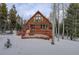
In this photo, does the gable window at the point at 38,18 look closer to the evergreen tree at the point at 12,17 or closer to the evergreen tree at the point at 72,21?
the evergreen tree at the point at 12,17

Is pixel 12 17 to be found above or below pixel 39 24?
above

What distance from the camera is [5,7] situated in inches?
344

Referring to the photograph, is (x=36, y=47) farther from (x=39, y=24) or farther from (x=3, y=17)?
(x=3, y=17)

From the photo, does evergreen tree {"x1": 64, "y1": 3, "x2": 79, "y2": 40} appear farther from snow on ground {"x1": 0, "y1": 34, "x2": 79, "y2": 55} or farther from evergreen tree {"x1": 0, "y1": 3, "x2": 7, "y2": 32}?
evergreen tree {"x1": 0, "y1": 3, "x2": 7, "y2": 32}

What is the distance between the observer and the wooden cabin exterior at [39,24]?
→ 8727mm

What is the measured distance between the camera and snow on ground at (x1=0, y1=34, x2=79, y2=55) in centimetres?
873

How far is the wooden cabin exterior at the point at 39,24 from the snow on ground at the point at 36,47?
0.19m

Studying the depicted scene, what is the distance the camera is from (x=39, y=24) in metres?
8.73

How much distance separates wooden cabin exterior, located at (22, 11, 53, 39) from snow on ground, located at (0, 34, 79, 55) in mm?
188

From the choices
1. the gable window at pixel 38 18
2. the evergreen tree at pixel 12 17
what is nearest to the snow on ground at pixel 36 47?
the evergreen tree at pixel 12 17

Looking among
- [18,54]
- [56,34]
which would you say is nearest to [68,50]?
[56,34]

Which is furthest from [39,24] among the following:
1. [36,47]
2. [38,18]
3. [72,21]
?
[72,21]

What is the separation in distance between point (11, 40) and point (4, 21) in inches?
14.9

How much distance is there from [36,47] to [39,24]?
43 centimetres
